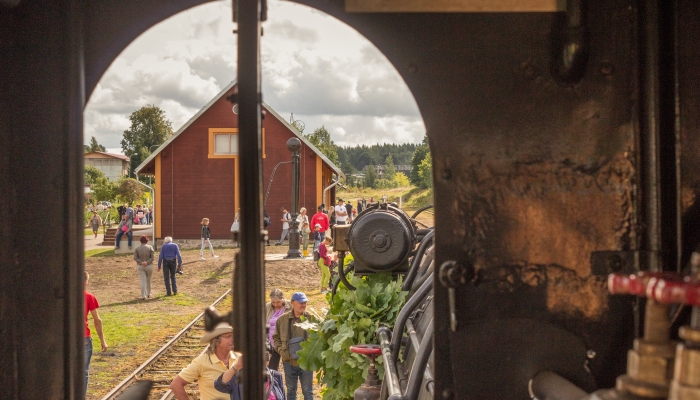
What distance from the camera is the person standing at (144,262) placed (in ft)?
50.7

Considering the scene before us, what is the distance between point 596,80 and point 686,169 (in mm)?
361

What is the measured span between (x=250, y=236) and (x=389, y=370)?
9.29 ft

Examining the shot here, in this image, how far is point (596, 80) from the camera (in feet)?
6.53

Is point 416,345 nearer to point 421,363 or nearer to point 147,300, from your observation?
point 421,363

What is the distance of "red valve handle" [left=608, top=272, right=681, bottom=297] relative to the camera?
1.25m

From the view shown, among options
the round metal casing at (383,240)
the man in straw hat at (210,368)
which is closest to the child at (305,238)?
the round metal casing at (383,240)

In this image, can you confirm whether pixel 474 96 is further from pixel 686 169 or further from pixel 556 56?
pixel 686 169

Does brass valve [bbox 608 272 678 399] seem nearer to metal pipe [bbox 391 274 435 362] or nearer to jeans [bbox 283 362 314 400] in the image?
metal pipe [bbox 391 274 435 362]

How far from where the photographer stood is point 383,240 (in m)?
6.30

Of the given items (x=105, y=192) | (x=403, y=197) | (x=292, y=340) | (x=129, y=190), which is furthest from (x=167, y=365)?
(x=403, y=197)

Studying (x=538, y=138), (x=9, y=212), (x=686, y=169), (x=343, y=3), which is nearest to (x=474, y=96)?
(x=538, y=138)

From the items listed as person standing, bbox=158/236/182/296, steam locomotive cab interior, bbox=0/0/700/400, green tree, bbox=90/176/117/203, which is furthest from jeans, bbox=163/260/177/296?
green tree, bbox=90/176/117/203

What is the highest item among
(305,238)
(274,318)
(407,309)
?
(407,309)

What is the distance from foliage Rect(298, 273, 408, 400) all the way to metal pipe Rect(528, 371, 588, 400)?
137 inches
